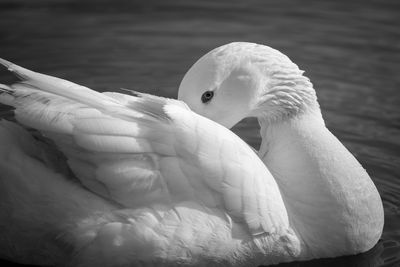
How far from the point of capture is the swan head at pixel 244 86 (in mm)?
4094

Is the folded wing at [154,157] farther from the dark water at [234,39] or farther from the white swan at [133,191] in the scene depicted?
the dark water at [234,39]

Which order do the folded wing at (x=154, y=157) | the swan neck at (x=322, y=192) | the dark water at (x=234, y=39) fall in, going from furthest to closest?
the dark water at (x=234, y=39), the swan neck at (x=322, y=192), the folded wing at (x=154, y=157)

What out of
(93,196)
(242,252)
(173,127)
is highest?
(173,127)

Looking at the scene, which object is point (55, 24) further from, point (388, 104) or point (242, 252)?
point (242, 252)

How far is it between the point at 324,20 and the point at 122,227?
5.79 metres

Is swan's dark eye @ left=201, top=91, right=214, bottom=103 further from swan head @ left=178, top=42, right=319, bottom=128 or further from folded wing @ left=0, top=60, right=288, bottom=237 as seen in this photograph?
folded wing @ left=0, top=60, right=288, bottom=237

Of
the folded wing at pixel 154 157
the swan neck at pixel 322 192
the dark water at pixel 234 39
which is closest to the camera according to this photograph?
the folded wing at pixel 154 157

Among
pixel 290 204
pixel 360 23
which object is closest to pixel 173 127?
pixel 290 204

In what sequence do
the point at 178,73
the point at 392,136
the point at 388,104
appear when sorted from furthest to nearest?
1. the point at 178,73
2. the point at 388,104
3. the point at 392,136

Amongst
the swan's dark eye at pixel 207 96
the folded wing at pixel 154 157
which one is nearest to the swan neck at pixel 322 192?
the folded wing at pixel 154 157

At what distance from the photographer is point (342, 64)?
7.63m

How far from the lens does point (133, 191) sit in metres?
3.72

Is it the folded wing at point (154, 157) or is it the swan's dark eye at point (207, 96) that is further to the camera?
the swan's dark eye at point (207, 96)

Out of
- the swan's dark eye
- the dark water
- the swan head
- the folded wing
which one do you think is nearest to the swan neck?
the swan head
